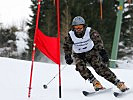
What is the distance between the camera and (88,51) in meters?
6.52

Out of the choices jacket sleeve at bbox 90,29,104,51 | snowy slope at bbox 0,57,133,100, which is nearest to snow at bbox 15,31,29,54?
snowy slope at bbox 0,57,133,100

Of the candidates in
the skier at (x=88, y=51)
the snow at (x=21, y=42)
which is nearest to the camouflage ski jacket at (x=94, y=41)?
the skier at (x=88, y=51)

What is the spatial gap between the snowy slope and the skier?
0.31 m

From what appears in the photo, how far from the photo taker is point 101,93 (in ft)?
20.8

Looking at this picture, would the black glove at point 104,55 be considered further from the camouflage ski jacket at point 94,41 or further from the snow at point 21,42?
the snow at point 21,42

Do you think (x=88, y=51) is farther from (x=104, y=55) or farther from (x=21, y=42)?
(x=21, y=42)

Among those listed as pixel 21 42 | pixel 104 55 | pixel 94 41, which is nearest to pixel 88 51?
pixel 94 41

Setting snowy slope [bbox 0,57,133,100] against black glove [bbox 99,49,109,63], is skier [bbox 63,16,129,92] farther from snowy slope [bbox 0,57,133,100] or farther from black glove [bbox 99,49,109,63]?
snowy slope [bbox 0,57,133,100]

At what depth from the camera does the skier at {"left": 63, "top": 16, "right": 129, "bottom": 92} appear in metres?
6.35

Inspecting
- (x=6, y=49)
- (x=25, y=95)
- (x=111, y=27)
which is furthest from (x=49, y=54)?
(x=6, y=49)

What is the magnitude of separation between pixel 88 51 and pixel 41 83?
1.45 m

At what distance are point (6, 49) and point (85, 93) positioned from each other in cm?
3981

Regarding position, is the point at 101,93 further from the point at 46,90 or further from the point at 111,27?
the point at 111,27

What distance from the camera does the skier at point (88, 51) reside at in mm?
6348
